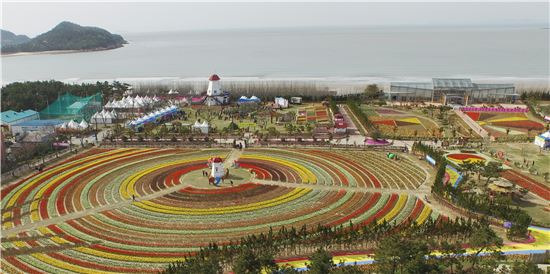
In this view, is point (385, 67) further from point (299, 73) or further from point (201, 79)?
point (201, 79)

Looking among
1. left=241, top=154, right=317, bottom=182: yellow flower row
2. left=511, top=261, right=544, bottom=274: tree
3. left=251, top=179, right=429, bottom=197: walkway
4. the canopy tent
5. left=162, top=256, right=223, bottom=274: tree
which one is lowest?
left=162, top=256, right=223, bottom=274: tree

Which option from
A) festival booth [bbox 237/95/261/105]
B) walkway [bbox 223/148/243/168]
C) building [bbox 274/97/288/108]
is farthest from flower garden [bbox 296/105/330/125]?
walkway [bbox 223/148/243/168]

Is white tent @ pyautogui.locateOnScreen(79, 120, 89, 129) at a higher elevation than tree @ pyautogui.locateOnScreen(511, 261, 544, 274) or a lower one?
higher

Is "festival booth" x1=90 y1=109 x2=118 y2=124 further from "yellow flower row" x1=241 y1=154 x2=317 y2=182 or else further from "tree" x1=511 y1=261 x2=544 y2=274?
"tree" x1=511 y1=261 x2=544 y2=274

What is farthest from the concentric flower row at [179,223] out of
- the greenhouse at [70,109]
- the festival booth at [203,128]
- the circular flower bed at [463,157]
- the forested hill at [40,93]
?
the forested hill at [40,93]

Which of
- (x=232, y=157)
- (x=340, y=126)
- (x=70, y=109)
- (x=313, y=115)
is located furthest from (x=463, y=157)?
(x=70, y=109)

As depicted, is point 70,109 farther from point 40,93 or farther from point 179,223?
point 179,223

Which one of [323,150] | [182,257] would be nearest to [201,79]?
[323,150]
